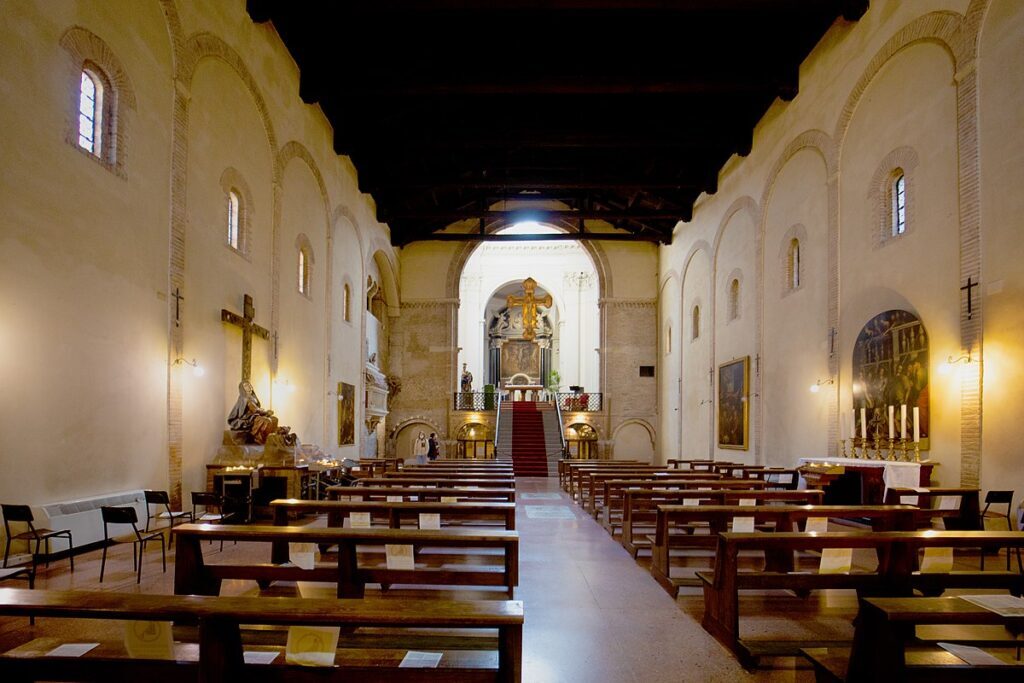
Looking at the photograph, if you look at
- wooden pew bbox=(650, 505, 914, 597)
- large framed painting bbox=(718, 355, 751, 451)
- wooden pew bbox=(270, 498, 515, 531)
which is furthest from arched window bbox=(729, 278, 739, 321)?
wooden pew bbox=(270, 498, 515, 531)

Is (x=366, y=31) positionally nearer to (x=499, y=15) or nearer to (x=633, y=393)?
(x=499, y=15)

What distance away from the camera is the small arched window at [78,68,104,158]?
7.64 metres

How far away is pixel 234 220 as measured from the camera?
11.6 metres

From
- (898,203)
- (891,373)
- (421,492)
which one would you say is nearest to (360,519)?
(421,492)

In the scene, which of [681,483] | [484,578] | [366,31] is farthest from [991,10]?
[366,31]

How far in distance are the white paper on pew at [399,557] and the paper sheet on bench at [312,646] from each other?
194 centimetres

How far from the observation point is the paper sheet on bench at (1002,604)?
2703 millimetres

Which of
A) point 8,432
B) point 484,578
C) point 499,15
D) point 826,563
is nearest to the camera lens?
point 826,563

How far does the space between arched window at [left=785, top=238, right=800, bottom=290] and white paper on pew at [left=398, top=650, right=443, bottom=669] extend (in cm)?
1227

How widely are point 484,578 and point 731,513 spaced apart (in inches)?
82.2

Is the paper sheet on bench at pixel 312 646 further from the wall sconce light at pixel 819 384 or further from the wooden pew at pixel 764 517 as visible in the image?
the wall sconce light at pixel 819 384

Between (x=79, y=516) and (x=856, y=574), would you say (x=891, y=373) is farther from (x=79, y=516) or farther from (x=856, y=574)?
(x=79, y=516)

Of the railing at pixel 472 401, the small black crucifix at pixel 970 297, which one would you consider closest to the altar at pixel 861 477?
the small black crucifix at pixel 970 297

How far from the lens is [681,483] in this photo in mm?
8680
